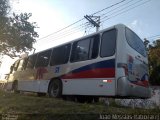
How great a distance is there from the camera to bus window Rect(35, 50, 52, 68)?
48.2 feet

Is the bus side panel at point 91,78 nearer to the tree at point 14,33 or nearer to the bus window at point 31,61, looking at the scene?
the bus window at point 31,61

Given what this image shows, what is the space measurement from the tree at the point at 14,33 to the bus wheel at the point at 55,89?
899 cm

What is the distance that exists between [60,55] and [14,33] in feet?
30.9

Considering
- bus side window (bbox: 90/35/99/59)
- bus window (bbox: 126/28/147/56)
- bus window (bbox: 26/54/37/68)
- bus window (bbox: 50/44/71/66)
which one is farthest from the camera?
bus window (bbox: 26/54/37/68)

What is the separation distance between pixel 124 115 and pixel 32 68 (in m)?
11.3

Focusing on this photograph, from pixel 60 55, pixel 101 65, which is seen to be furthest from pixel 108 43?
pixel 60 55

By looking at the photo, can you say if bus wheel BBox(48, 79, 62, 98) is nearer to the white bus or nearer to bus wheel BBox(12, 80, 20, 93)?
the white bus

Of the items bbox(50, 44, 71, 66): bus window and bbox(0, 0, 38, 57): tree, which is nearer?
bbox(50, 44, 71, 66): bus window

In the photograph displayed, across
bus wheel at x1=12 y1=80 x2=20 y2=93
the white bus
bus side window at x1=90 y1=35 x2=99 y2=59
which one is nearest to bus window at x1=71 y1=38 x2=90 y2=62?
the white bus

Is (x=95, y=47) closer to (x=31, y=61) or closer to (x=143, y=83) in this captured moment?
(x=143, y=83)

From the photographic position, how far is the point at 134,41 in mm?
10953

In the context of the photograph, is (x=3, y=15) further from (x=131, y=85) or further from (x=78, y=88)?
(x=131, y=85)

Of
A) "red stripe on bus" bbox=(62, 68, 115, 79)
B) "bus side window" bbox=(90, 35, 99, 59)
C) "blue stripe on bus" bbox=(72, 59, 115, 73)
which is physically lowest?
"red stripe on bus" bbox=(62, 68, 115, 79)

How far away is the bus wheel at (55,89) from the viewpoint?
12.6 metres
